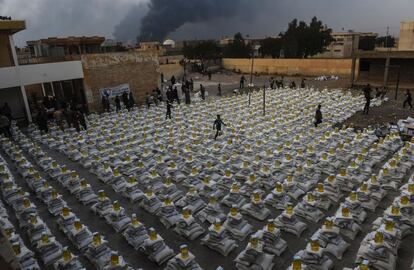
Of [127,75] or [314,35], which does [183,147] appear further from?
[314,35]

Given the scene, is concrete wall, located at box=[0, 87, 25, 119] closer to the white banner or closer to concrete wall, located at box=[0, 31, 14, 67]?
concrete wall, located at box=[0, 31, 14, 67]

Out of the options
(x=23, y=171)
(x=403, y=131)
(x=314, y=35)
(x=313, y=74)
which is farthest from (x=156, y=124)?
(x=314, y=35)

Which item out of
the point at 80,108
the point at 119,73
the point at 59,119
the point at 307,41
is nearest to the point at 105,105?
the point at 80,108

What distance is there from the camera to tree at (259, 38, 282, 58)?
2611 inches

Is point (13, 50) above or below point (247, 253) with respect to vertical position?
above

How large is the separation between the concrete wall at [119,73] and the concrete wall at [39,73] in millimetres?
853

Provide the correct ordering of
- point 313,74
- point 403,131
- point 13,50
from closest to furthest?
point 403,131 < point 13,50 < point 313,74

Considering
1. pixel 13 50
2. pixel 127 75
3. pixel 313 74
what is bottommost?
pixel 313 74

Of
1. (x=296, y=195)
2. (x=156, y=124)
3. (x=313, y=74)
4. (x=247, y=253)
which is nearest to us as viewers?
(x=247, y=253)

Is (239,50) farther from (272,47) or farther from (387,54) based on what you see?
(387,54)

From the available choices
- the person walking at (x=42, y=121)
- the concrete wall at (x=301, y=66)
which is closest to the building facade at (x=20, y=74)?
the person walking at (x=42, y=121)

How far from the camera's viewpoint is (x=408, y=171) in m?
11.8

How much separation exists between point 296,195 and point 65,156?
10765mm

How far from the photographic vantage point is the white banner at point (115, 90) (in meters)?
25.0
